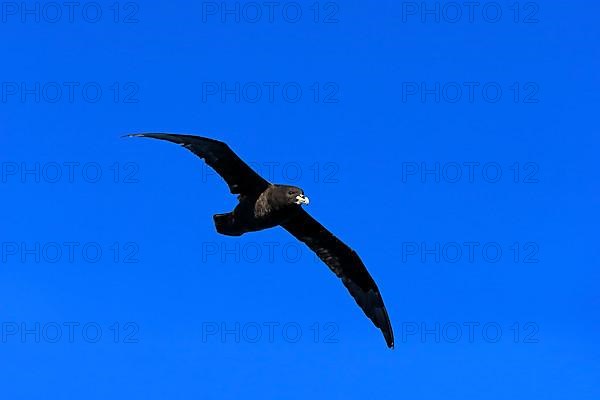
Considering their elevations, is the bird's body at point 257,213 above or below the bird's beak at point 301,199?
above

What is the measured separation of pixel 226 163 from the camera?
26906 millimetres

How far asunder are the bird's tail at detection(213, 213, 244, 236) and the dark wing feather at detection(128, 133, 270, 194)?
0.66m

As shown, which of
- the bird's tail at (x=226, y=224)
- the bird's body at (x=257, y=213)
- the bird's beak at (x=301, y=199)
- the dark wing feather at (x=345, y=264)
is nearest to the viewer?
the bird's beak at (x=301, y=199)

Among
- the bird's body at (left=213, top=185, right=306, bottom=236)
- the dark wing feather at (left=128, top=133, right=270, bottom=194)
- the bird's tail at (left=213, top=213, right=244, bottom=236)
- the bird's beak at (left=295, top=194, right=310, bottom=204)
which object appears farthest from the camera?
the bird's tail at (left=213, top=213, right=244, bottom=236)

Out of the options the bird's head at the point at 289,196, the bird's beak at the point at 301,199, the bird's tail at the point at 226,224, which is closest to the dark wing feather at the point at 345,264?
the bird's tail at the point at 226,224

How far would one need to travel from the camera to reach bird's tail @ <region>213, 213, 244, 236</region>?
89.8 feet

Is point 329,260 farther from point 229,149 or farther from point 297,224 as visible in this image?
point 229,149

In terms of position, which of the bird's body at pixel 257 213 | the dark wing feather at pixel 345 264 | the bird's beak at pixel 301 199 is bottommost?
the bird's beak at pixel 301 199

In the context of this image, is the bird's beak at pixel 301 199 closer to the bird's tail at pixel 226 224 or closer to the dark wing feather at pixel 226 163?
the dark wing feather at pixel 226 163

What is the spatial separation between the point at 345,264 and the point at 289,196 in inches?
205

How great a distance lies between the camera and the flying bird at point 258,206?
85.8ft

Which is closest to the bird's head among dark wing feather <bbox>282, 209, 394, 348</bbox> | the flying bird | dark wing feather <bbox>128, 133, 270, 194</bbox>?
the flying bird

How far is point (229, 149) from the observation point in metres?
26.3

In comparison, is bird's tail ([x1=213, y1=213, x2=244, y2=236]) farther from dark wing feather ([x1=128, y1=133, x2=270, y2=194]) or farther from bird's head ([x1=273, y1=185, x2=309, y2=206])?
bird's head ([x1=273, y1=185, x2=309, y2=206])
